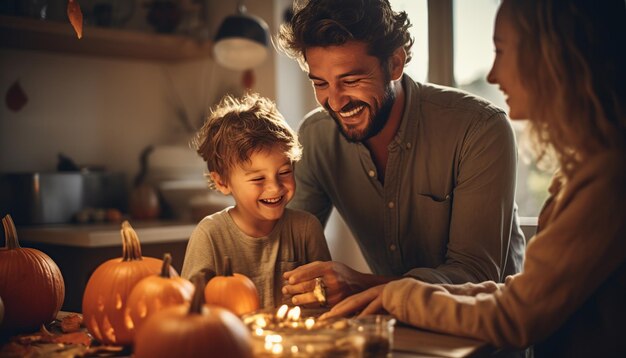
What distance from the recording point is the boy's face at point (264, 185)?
1.70 metres

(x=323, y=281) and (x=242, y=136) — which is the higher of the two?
(x=242, y=136)

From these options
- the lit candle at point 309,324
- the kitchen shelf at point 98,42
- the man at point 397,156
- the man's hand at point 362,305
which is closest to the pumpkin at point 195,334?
the lit candle at point 309,324

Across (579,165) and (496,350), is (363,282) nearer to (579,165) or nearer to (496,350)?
(496,350)

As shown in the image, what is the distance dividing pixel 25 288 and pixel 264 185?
23.5 inches

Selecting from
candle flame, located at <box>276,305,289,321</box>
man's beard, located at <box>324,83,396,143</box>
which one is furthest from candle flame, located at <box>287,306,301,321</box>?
man's beard, located at <box>324,83,396,143</box>

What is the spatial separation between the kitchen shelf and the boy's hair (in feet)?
5.94

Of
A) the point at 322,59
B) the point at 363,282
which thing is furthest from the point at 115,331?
the point at 322,59

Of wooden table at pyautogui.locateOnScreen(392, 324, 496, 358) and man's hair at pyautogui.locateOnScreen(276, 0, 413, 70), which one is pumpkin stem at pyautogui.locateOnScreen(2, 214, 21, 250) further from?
man's hair at pyautogui.locateOnScreen(276, 0, 413, 70)

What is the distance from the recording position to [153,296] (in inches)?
46.2

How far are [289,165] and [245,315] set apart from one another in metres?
0.63

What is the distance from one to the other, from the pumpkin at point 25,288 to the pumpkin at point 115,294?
0.15 metres

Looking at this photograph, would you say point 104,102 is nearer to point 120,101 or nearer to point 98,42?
point 120,101

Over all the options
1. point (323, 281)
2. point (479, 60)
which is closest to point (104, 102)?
point (479, 60)

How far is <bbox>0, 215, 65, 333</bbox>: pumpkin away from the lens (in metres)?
1.34
